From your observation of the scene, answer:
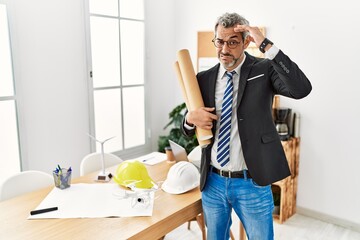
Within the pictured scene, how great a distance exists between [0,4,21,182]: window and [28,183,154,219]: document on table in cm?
110

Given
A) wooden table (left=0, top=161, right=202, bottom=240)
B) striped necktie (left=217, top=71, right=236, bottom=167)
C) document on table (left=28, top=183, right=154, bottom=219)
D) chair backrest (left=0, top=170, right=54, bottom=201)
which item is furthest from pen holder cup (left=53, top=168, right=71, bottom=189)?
striped necktie (left=217, top=71, right=236, bottom=167)

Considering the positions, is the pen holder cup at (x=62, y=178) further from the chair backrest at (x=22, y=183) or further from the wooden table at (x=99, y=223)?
the chair backrest at (x=22, y=183)

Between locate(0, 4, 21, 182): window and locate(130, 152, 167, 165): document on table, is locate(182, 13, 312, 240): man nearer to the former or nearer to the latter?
locate(130, 152, 167, 165): document on table

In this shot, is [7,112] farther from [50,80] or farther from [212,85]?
[212,85]

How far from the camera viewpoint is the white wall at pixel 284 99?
2.87m

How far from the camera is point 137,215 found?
5.61ft

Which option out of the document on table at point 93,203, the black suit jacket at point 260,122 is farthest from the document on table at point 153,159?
the black suit jacket at point 260,122

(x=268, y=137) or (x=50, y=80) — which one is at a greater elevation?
(x=50, y=80)

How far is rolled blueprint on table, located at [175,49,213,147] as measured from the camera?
67.6 inches

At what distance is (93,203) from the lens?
186 centimetres

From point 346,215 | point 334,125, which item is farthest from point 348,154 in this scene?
point 346,215

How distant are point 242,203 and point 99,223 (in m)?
0.72

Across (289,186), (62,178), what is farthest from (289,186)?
(62,178)

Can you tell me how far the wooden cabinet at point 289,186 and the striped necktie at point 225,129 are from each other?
152cm
